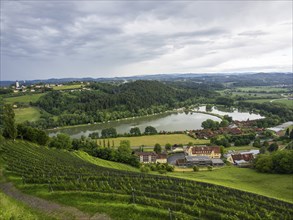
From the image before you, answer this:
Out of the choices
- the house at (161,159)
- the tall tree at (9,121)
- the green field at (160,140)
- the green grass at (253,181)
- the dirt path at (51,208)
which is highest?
the tall tree at (9,121)

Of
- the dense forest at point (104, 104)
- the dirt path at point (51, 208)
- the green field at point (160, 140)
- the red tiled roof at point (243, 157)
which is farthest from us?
the dense forest at point (104, 104)

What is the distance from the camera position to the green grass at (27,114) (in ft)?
328

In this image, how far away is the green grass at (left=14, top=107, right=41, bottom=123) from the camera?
99894mm

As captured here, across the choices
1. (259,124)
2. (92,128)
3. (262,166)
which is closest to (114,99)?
(92,128)

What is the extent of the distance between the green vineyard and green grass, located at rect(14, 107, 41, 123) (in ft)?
257

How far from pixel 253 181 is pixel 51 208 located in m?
30.4

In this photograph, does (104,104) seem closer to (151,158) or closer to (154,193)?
(151,158)

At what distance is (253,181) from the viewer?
3709 cm

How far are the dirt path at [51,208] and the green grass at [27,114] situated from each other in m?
86.4

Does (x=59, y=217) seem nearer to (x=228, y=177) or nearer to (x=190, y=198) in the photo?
(x=190, y=198)

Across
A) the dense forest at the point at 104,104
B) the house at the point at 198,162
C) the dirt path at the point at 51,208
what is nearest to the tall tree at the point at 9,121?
the dirt path at the point at 51,208

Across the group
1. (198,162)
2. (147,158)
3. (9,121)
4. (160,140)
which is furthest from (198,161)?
(9,121)

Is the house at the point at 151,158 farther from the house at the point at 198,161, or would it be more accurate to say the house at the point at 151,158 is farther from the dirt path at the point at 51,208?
the dirt path at the point at 51,208

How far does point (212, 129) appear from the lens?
274ft
